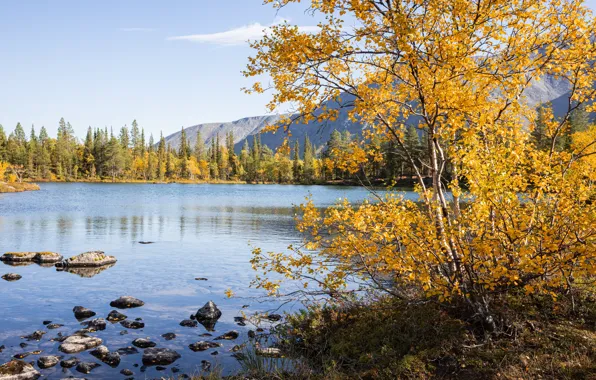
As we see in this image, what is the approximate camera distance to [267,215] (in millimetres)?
48562

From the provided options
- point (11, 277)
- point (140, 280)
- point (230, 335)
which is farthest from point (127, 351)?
point (11, 277)

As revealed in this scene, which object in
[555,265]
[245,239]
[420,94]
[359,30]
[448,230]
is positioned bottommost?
[245,239]

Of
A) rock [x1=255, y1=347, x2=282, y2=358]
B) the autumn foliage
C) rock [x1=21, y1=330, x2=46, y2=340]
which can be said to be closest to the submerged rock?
rock [x1=255, y1=347, x2=282, y2=358]

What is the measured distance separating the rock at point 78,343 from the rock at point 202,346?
8.37 ft

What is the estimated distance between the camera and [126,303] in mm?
15867

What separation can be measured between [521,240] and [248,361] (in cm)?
639

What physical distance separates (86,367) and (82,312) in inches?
184

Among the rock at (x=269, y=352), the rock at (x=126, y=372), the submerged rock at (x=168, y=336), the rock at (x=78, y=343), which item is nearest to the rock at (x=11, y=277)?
the rock at (x=78, y=343)

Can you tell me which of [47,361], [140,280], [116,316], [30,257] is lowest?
[140,280]

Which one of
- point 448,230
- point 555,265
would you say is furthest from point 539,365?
point 448,230

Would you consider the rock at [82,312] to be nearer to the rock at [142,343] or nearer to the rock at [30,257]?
the rock at [142,343]

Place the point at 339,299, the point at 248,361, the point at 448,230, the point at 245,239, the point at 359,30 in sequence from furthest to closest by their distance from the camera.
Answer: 1. the point at 245,239
2. the point at 339,299
3. the point at 248,361
4. the point at 359,30
5. the point at 448,230

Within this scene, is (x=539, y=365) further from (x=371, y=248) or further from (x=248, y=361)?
(x=248, y=361)

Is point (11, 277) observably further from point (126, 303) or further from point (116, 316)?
point (116, 316)
